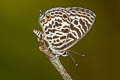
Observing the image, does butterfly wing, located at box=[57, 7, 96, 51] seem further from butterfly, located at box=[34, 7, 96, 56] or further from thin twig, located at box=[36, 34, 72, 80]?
thin twig, located at box=[36, 34, 72, 80]

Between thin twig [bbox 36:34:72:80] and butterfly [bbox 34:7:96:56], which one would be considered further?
butterfly [bbox 34:7:96:56]

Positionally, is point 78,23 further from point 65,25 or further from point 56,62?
point 56,62

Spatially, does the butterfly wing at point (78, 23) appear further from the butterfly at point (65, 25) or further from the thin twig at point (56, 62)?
the thin twig at point (56, 62)

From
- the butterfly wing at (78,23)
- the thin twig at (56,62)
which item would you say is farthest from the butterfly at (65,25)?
the thin twig at (56,62)

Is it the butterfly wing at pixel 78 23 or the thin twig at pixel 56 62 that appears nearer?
the thin twig at pixel 56 62

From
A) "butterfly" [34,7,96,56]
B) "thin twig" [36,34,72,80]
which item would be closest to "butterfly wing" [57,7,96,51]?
"butterfly" [34,7,96,56]
